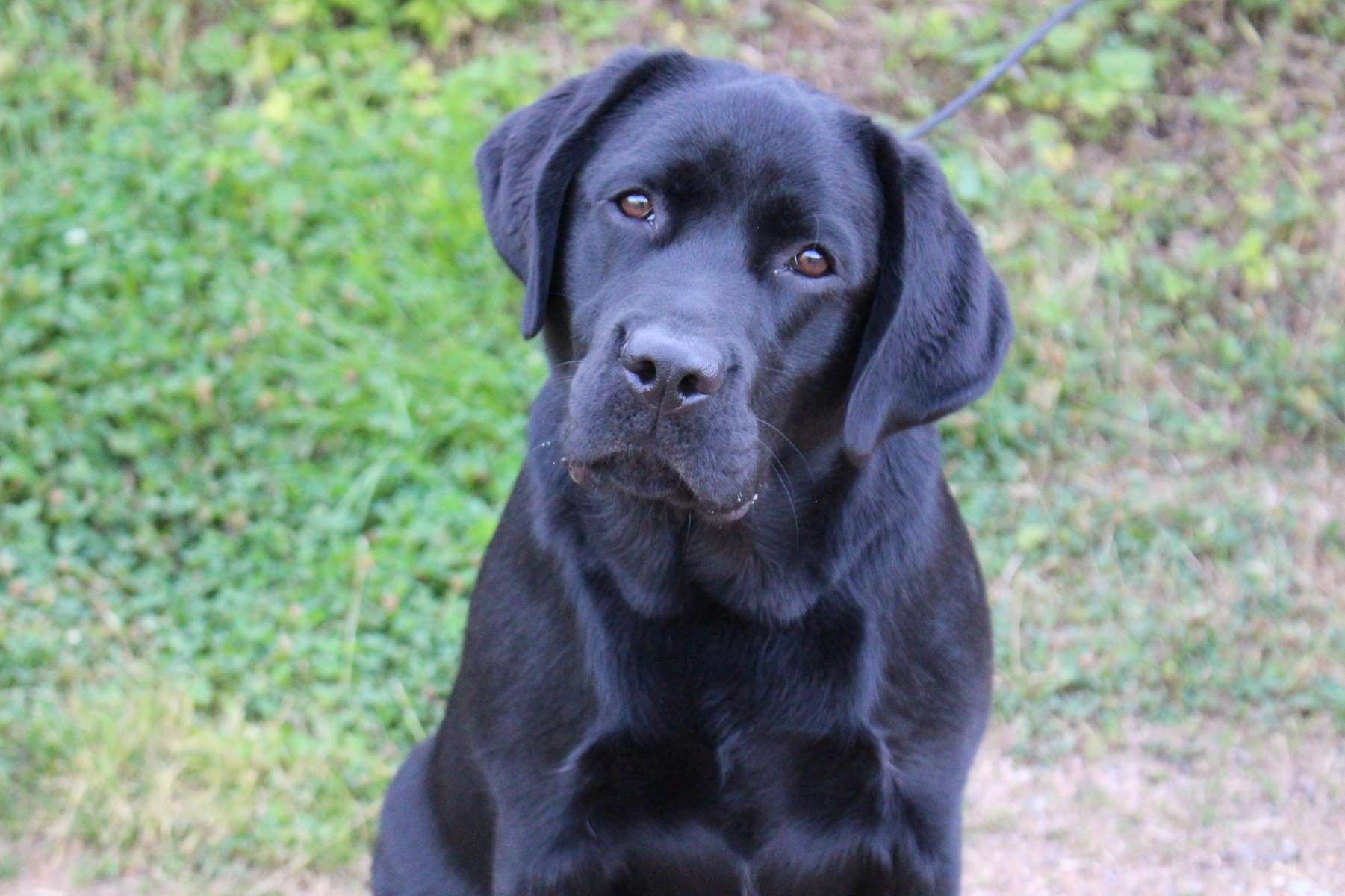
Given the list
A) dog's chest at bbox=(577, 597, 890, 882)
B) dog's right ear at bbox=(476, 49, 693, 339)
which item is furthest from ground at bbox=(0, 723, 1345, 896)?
dog's right ear at bbox=(476, 49, 693, 339)

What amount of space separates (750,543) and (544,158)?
731mm

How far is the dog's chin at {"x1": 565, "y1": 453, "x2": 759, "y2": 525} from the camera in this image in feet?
7.91

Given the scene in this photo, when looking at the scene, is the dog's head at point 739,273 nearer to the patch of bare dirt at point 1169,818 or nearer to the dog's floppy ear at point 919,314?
the dog's floppy ear at point 919,314

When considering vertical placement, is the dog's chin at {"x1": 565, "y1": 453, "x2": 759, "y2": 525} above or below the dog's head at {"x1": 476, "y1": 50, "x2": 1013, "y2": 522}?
below

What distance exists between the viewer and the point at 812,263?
2541mm

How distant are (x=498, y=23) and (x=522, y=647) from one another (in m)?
3.42

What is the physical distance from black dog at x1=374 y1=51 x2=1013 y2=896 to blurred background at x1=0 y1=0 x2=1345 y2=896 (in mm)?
1177

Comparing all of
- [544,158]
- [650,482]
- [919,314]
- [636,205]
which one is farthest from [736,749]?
[544,158]

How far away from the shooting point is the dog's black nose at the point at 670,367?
226 cm

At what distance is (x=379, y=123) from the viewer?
5137 mm

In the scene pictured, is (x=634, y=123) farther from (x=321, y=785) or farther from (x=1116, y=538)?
(x=1116, y=538)

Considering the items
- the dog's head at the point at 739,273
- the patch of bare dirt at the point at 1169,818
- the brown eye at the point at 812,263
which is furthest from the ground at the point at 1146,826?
the brown eye at the point at 812,263

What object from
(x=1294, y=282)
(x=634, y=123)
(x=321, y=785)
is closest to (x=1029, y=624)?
(x=1294, y=282)

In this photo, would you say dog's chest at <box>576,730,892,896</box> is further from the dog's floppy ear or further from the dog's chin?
the dog's floppy ear
